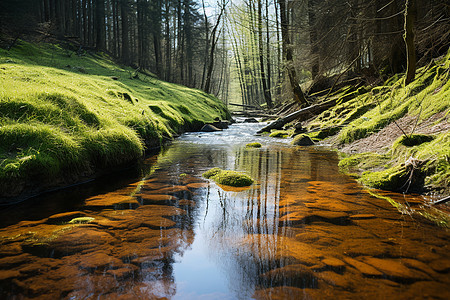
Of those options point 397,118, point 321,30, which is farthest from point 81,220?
point 321,30

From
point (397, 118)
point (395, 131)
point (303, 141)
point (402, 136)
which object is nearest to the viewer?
point (402, 136)

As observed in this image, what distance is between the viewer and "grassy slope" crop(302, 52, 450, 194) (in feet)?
10.5

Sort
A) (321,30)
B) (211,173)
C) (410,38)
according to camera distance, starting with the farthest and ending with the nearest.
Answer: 1. (321,30)
2. (410,38)
3. (211,173)

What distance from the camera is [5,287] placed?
1635 millimetres

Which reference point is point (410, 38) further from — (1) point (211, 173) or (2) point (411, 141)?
(1) point (211, 173)

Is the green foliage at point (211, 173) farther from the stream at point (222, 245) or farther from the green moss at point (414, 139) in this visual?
the green moss at point (414, 139)

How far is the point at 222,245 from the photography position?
90.1 inches

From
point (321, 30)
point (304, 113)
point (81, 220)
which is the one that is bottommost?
point (81, 220)

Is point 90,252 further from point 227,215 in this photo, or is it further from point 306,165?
point 306,165

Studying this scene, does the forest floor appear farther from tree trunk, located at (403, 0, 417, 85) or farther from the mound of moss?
the mound of moss

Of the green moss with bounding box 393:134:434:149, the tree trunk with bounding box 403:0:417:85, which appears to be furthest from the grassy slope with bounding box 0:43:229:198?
the tree trunk with bounding box 403:0:417:85

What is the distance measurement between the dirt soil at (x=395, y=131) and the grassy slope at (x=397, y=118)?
0.37ft

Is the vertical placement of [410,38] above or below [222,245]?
above

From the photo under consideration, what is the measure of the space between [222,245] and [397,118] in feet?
17.2
